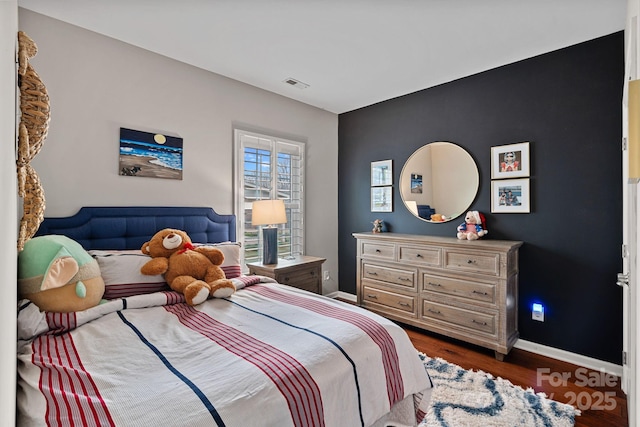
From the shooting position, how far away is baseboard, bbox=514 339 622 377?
2.36 m

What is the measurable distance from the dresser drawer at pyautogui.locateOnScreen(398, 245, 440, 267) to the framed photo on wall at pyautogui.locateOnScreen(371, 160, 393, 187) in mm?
975

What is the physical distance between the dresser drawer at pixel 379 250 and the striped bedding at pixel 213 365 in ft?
5.15

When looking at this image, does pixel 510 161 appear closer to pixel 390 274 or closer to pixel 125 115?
pixel 390 274

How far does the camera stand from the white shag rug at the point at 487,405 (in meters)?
1.81

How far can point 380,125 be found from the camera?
3.91m

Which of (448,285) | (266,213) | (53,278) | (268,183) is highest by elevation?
(268,183)

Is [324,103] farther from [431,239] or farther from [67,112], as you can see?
[67,112]

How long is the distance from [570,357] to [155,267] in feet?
10.8

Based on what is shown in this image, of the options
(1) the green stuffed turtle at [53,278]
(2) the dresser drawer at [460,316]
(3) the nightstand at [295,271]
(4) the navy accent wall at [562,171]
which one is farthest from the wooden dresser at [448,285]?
(1) the green stuffed turtle at [53,278]

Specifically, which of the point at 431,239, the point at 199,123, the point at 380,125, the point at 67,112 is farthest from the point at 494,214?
the point at 67,112

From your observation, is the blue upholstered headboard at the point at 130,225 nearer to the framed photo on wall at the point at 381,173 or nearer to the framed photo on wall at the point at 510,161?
the framed photo on wall at the point at 381,173

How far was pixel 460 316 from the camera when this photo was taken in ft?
9.13

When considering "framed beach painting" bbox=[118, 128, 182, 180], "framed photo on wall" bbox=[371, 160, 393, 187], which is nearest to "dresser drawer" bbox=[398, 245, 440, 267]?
"framed photo on wall" bbox=[371, 160, 393, 187]

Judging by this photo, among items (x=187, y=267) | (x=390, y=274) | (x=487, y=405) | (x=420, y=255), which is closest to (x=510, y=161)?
(x=420, y=255)
